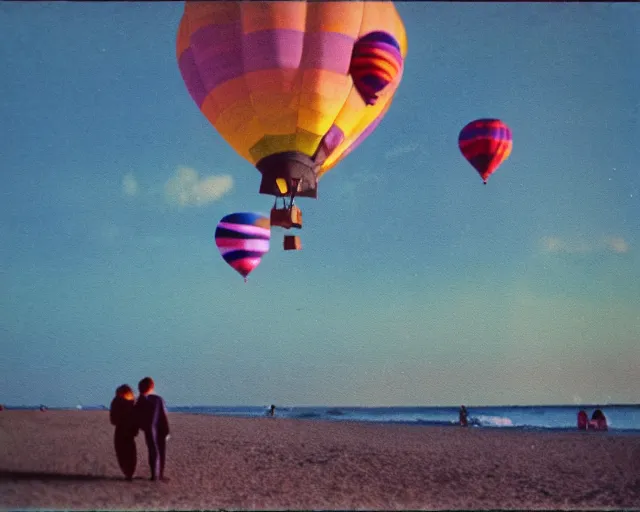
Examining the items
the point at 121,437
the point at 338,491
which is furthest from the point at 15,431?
the point at 338,491

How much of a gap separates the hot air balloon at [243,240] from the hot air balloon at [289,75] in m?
3.76

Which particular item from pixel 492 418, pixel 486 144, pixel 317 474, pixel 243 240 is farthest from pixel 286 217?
pixel 492 418

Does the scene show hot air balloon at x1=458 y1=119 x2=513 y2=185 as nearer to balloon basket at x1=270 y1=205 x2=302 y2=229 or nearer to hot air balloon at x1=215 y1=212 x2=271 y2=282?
balloon basket at x1=270 y1=205 x2=302 y2=229

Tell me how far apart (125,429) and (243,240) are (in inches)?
399

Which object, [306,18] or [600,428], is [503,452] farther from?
[600,428]

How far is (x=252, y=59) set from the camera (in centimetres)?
1318

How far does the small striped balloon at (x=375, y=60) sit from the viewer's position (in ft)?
42.7

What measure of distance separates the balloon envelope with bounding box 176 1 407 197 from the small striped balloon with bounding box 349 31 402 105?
0.02 metres

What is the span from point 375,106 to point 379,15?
221 centimetres

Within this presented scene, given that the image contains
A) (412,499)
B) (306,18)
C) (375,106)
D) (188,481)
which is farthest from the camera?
(375,106)

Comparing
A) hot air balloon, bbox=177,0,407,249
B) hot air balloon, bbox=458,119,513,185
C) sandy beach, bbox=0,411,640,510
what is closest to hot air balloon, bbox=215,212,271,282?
hot air balloon, bbox=177,0,407,249

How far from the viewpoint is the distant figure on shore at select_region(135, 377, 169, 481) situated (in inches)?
336

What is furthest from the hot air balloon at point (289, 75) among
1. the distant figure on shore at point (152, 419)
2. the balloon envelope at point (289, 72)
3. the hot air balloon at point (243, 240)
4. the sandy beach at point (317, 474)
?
the distant figure on shore at point (152, 419)

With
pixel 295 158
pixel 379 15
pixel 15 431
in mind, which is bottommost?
pixel 15 431
